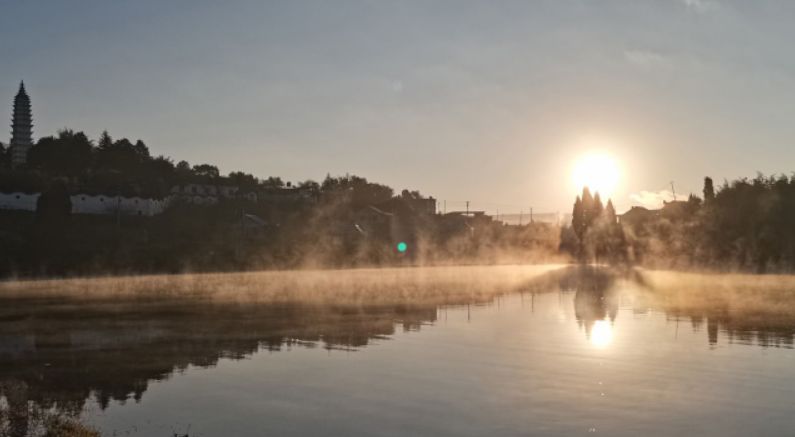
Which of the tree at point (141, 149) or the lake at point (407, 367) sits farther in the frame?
the tree at point (141, 149)

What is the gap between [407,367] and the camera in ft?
84.6

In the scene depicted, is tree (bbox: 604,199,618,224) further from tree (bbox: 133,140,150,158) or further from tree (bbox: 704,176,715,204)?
tree (bbox: 133,140,150,158)

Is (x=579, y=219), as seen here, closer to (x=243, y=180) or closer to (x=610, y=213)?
(x=610, y=213)

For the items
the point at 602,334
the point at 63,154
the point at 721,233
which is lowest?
the point at 602,334

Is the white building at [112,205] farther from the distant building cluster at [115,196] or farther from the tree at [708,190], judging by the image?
the tree at [708,190]

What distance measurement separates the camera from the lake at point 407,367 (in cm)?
1816

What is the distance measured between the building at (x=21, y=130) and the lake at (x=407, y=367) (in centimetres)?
9998

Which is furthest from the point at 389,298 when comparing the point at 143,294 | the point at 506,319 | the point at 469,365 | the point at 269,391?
the point at 269,391

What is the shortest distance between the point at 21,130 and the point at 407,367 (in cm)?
14469

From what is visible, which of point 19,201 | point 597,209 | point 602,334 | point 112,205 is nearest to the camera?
point 602,334

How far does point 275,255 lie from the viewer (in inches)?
4589

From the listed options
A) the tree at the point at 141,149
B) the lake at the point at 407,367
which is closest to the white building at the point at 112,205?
the tree at the point at 141,149

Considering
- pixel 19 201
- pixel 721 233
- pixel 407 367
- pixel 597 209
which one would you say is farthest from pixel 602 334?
pixel 597 209

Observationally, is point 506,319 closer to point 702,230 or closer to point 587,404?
point 587,404
